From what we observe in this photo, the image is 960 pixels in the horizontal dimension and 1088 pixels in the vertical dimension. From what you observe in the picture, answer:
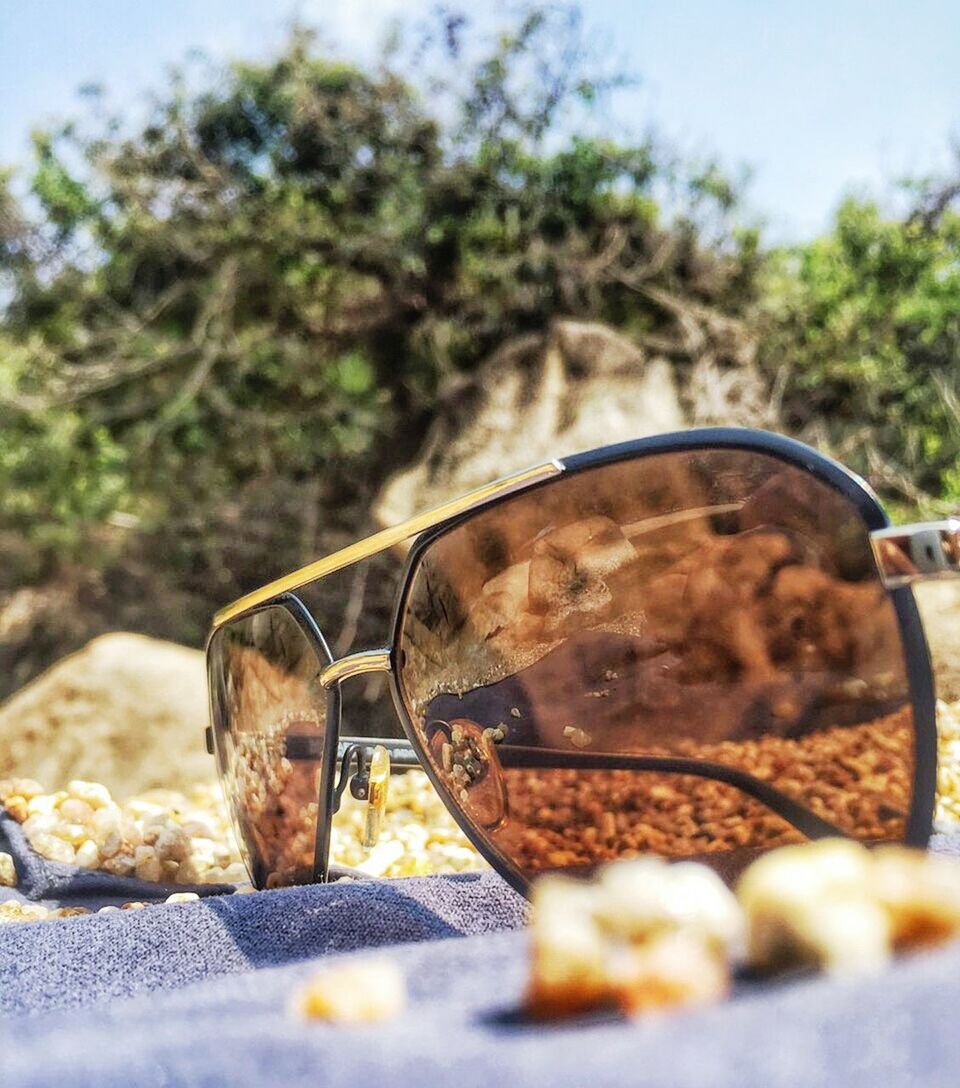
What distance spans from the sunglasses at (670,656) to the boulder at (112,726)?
1.03 m

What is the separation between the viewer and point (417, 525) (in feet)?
2.13

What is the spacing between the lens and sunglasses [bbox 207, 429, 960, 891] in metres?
0.44

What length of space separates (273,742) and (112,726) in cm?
91

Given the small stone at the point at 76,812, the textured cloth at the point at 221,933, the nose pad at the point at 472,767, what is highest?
the nose pad at the point at 472,767

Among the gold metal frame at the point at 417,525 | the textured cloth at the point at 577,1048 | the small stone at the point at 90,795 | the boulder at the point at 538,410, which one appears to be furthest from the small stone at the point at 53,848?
the boulder at the point at 538,410

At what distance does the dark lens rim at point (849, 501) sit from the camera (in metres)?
0.43

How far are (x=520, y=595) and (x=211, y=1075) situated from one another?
41cm

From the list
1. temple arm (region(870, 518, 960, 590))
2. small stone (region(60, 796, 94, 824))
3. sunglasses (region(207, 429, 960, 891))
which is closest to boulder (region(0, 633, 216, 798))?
small stone (region(60, 796, 94, 824))

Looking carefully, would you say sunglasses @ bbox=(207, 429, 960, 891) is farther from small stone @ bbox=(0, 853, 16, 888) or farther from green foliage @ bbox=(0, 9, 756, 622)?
green foliage @ bbox=(0, 9, 756, 622)

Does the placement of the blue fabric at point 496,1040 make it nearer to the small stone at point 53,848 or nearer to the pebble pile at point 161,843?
the pebble pile at point 161,843

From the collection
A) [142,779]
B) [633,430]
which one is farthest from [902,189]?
[142,779]

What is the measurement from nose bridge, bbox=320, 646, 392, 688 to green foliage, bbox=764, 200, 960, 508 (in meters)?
1.87

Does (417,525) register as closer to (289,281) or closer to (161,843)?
(161,843)

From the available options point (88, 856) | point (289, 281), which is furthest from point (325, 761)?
point (289, 281)
